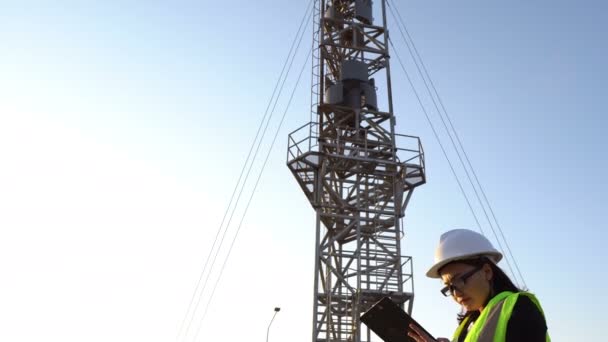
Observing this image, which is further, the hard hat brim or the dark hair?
the hard hat brim

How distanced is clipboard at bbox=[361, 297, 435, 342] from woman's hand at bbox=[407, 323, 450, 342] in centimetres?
13

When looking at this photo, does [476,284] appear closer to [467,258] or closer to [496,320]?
[467,258]

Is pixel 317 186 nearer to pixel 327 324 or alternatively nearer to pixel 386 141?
pixel 386 141

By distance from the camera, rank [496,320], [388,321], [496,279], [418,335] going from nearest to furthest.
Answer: [496,320], [496,279], [418,335], [388,321]

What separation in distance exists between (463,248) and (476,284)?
19 cm

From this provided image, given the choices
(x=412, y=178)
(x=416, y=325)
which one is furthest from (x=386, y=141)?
(x=416, y=325)

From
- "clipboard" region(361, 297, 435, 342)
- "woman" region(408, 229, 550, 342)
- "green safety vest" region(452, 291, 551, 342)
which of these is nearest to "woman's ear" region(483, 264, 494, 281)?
"woman" region(408, 229, 550, 342)

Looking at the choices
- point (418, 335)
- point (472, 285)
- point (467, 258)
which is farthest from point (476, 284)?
point (418, 335)

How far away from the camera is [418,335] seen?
12.1 feet

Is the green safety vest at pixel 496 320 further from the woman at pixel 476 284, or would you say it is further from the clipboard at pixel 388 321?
the clipboard at pixel 388 321

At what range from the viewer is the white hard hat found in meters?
3.09

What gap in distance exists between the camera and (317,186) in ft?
69.9

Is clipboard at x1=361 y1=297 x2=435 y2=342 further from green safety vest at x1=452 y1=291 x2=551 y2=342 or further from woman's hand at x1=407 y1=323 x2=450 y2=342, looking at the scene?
green safety vest at x1=452 y1=291 x2=551 y2=342

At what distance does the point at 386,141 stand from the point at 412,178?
1834 mm
